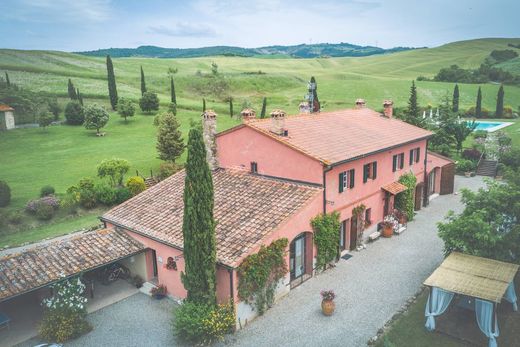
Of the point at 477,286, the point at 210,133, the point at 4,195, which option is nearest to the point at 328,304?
the point at 477,286

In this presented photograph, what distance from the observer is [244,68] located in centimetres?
14062

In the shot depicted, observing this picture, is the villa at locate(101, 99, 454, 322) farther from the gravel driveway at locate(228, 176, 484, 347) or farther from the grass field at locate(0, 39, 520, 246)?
the grass field at locate(0, 39, 520, 246)

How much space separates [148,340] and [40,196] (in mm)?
22075

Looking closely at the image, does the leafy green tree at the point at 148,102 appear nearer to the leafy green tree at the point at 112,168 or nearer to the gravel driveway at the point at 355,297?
the leafy green tree at the point at 112,168

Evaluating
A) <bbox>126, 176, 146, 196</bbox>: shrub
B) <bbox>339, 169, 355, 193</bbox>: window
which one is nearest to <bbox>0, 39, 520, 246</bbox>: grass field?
<bbox>126, 176, 146, 196</bbox>: shrub

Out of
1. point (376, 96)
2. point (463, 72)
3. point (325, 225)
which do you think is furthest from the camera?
point (463, 72)

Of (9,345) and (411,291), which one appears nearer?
(9,345)

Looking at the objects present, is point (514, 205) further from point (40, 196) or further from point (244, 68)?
point (244, 68)

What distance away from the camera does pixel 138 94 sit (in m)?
77.6

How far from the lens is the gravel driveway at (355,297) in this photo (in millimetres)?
14969

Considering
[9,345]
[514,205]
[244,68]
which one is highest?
[244,68]

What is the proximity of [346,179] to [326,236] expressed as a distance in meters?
3.73

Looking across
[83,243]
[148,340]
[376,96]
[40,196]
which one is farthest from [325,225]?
[376,96]

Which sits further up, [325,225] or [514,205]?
[514,205]
